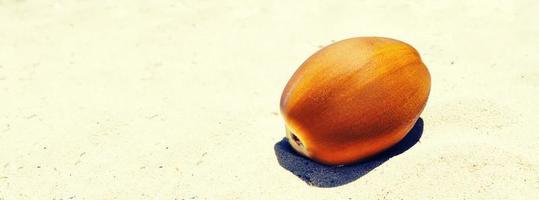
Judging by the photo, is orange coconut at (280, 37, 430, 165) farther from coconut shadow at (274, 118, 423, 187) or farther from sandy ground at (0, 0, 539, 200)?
sandy ground at (0, 0, 539, 200)

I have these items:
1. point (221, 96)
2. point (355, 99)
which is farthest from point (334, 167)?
point (221, 96)

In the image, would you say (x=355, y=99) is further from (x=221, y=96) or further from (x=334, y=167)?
(x=221, y=96)

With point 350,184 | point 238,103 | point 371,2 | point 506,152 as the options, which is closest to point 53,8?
point 238,103

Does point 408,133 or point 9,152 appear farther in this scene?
point 9,152

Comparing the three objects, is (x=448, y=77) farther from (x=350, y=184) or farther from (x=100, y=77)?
(x=100, y=77)

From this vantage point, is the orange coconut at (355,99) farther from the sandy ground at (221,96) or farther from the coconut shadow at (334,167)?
the sandy ground at (221,96)

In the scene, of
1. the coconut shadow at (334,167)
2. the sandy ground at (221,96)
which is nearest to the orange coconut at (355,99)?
the coconut shadow at (334,167)
